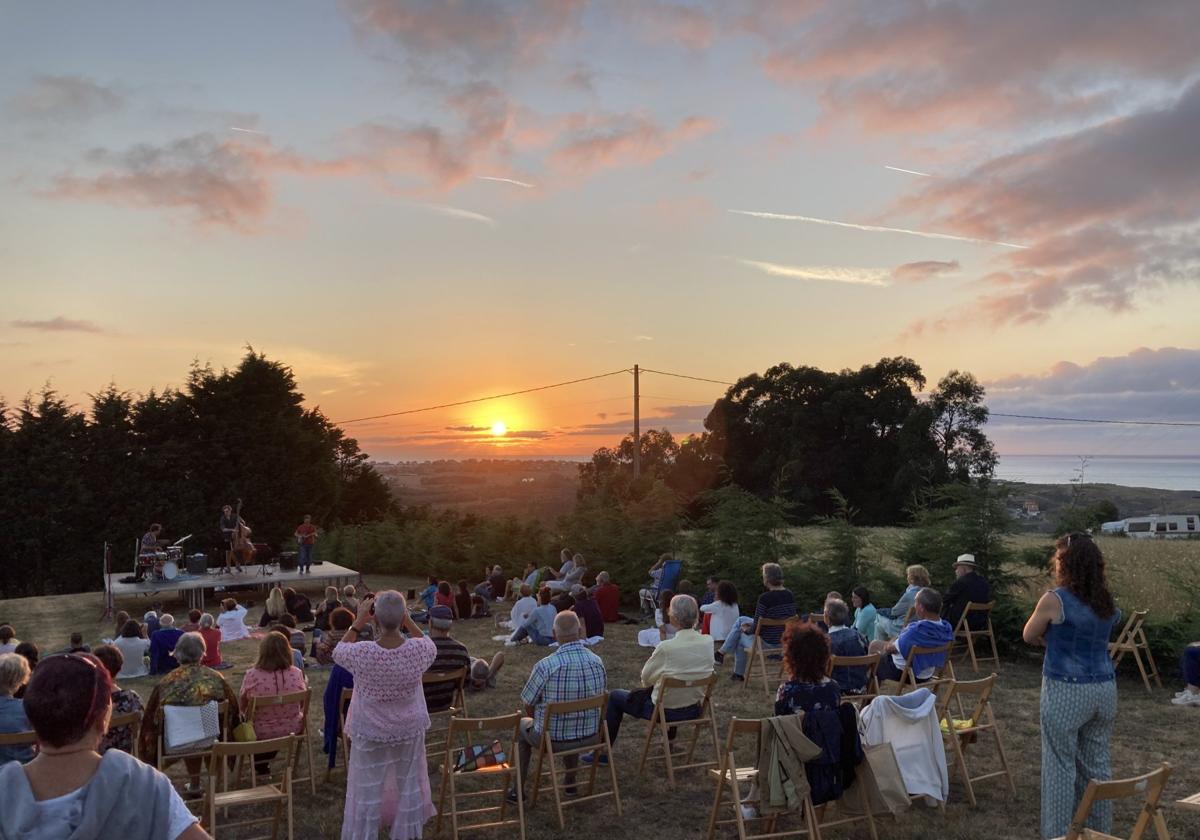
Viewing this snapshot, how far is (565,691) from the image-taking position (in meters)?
6.39

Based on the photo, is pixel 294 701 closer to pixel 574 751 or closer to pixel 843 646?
pixel 574 751

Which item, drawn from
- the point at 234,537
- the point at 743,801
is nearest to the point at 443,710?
the point at 743,801

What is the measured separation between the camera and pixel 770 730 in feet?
17.3

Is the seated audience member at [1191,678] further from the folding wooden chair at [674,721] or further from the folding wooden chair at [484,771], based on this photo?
the folding wooden chair at [484,771]

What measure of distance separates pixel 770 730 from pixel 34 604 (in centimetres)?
2189

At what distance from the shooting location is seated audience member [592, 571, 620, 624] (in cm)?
1580

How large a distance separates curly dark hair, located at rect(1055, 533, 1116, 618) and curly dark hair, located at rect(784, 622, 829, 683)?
1370 millimetres

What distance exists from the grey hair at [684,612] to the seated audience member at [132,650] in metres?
7.71

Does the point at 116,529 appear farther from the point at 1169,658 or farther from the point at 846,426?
the point at 846,426

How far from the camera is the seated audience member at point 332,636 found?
1014 centimetres

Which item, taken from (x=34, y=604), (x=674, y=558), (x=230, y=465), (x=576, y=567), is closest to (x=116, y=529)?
(x=230, y=465)

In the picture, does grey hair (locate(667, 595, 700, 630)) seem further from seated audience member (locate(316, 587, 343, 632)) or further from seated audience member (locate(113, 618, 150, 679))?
seated audience member (locate(316, 587, 343, 632))

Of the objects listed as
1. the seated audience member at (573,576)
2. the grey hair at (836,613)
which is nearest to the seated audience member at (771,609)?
the grey hair at (836,613)

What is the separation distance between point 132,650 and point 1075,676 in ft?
35.6
